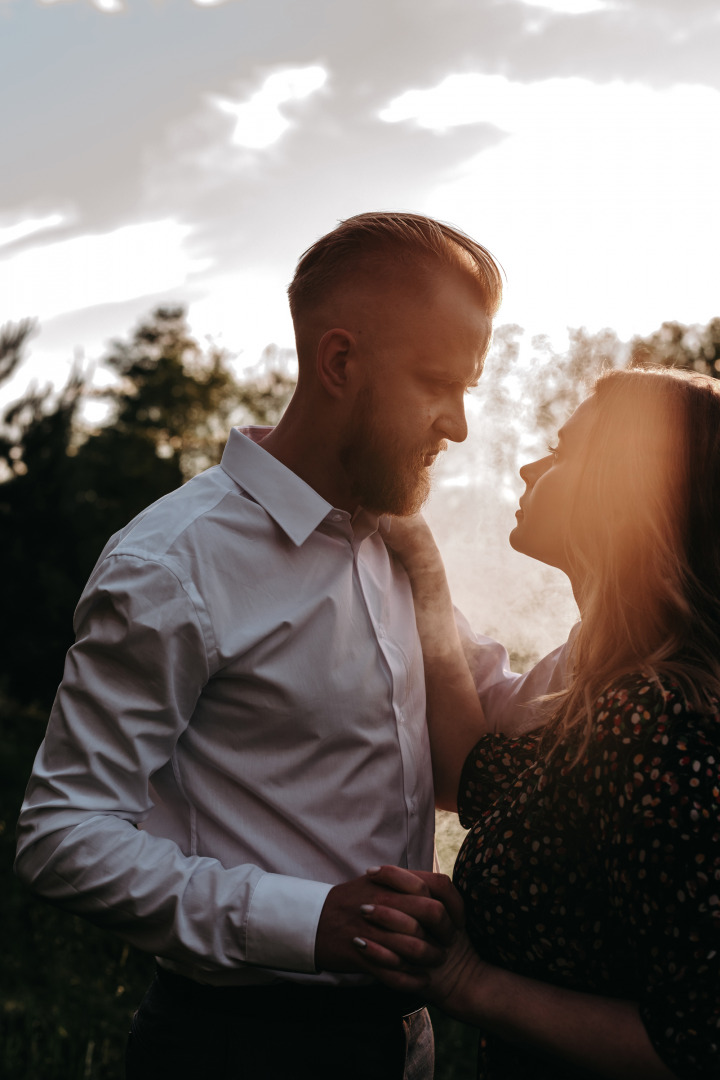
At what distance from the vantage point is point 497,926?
6.10 ft

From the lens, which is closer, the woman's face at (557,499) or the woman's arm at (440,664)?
the woman's face at (557,499)

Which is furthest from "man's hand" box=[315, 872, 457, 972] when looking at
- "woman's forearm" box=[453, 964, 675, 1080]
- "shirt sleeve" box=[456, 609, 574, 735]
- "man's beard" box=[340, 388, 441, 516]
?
"man's beard" box=[340, 388, 441, 516]

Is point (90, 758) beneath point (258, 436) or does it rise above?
beneath

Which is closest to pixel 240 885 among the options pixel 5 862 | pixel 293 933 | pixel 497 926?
pixel 293 933

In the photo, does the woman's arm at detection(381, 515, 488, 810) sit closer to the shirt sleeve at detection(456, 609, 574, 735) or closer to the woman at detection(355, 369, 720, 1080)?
the shirt sleeve at detection(456, 609, 574, 735)

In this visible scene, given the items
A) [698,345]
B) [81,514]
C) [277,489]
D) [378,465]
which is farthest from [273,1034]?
[81,514]

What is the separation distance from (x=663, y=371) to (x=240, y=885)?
4.99ft

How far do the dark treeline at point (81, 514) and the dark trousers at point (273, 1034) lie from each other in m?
1.67

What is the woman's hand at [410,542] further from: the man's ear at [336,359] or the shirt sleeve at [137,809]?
the shirt sleeve at [137,809]

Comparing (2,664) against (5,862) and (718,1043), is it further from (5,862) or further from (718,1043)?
(718,1043)

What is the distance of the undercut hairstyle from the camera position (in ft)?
7.82

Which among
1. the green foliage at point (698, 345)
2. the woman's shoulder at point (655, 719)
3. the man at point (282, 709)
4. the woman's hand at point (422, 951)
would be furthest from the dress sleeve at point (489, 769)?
the green foliage at point (698, 345)

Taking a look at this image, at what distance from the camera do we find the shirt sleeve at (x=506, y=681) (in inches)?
100

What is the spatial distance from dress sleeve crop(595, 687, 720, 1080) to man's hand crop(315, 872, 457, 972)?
0.40 metres
